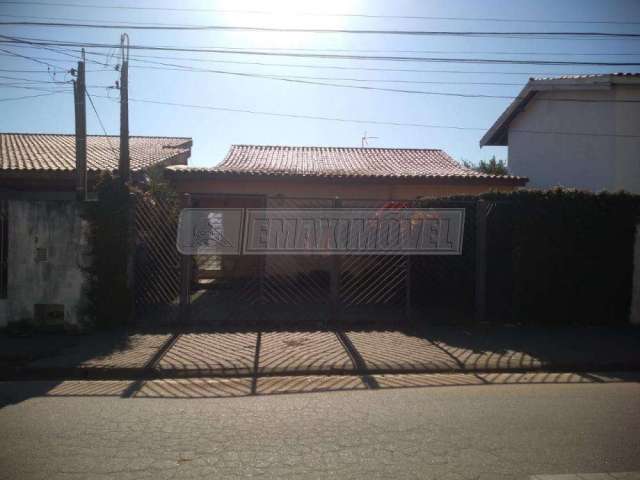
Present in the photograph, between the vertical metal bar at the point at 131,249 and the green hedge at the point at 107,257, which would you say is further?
the vertical metal bar at the point at 131,249

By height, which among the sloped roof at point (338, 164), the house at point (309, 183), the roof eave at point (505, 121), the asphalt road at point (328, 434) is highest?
the roof eave at point (505, 121)

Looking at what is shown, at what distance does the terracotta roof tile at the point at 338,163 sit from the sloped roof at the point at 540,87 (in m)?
3.02

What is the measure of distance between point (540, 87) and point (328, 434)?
14820mm

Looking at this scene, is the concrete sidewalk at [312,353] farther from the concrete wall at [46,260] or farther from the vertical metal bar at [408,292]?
the concrete wall at [46,260]

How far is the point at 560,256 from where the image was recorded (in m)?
7.91

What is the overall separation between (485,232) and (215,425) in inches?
214

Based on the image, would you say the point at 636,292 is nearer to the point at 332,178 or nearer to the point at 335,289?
the point at 335,289

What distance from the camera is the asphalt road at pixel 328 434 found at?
10.8ft

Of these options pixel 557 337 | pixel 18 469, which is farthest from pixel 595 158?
pixel 18 469

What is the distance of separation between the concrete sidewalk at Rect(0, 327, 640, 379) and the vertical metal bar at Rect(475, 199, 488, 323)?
0.47m

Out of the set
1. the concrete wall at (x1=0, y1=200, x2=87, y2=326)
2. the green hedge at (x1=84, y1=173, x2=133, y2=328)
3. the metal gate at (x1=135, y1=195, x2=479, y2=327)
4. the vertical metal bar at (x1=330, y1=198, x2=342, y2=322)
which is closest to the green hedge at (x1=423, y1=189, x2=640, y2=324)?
the metal gate at (x1=135, y1=195, x2=479, y2=327)

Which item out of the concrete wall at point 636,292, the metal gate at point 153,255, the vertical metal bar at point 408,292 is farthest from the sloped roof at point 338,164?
the concrete wall at point 636,292

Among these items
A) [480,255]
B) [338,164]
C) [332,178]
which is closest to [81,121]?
[332,178]

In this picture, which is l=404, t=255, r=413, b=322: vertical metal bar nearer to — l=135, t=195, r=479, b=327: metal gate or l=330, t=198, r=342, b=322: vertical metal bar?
l=135, t=195, r=479, b=327: metal gate
